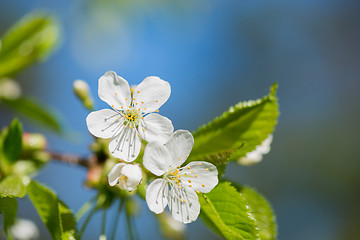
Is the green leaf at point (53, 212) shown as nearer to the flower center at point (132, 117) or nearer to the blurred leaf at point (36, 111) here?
the flower center at point (132, 117)

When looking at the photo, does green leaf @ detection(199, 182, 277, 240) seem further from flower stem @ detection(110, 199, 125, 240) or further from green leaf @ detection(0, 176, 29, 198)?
green leaf @ detection(0, 176, 29, 198)

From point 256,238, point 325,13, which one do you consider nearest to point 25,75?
point 256,238

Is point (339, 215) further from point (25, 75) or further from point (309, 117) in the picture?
point (25, 75)

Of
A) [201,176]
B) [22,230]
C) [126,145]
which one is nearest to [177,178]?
[201,176]

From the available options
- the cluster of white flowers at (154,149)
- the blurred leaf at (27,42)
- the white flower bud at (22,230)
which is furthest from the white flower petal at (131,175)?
the blurred leaf at (27,42)

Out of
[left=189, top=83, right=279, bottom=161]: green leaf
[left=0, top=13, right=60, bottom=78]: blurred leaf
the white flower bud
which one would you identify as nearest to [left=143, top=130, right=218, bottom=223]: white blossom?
[left=189, top=83, right=279, bottom=161]: green leaf

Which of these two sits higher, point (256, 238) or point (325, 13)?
point (325, 13)
